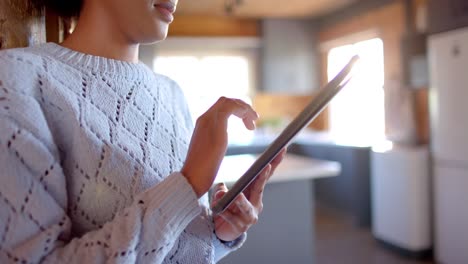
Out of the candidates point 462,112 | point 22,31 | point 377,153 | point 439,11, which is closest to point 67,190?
point 22,31

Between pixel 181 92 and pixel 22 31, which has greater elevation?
pixel 22 31

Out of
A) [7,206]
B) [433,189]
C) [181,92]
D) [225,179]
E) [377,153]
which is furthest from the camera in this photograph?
[377,153]

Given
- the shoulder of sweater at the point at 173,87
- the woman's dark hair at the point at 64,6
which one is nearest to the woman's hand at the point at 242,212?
the shoulder of sweater at the point at 173,87

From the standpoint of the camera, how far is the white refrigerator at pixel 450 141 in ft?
7.31

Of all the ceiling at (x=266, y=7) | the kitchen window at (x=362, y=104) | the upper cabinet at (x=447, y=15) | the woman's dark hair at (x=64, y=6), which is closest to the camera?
the woman's dark hair at (x=64, y=6)

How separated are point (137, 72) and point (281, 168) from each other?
3.49 ft

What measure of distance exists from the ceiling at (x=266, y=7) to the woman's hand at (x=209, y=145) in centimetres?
359

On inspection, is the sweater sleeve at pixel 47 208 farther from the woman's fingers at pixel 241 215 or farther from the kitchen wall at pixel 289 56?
the kitchen wall at pixel 289 56

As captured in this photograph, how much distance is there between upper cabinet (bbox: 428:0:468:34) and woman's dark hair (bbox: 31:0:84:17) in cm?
225

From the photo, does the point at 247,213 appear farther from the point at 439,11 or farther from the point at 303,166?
the point at 439,11

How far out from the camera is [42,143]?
1.44 ft

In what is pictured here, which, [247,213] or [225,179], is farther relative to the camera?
[225,179]

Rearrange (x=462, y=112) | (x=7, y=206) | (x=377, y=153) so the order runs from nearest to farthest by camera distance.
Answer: (x=7, y=206) → (x=462, y=112) → (x=377, y=153)

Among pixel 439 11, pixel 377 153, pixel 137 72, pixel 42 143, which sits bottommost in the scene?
pixel 377 153
